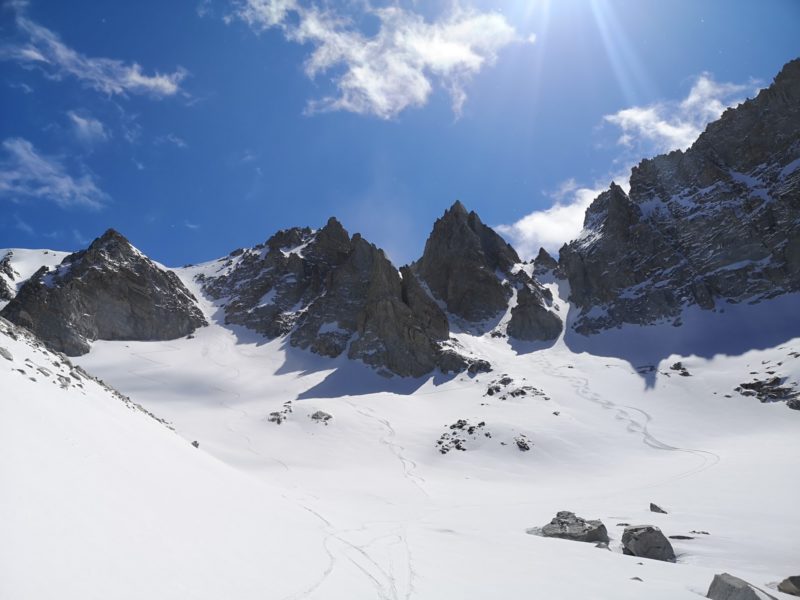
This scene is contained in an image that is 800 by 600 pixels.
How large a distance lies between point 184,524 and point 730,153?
135140 mm

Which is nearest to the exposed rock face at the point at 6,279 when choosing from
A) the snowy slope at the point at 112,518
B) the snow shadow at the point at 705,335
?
the snowy slope at the point at 112,518

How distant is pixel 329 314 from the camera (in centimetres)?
10306

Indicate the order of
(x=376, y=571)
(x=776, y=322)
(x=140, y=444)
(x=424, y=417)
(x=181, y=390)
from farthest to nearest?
(x=776, y=322), (x=181, y=390), (x=424, y=417), (x=140, y=444), (x=376, y=571)

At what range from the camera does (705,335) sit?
87062 mm

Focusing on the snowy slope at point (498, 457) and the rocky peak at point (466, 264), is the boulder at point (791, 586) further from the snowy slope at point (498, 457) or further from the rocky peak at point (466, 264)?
the rocky peak at point (466, 264)

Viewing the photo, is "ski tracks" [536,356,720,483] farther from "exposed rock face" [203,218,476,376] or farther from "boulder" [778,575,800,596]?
"boulder" [778,575,800,596]

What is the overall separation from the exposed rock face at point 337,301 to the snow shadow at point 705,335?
31.9 m

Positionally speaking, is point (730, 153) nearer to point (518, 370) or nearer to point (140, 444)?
point (518, 370)

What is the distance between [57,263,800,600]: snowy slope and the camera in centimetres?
1323

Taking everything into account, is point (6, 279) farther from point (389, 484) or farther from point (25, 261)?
point (389, 484)

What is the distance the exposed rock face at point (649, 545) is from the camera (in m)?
15.6

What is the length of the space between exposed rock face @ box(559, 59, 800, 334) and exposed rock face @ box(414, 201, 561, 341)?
1086 cm

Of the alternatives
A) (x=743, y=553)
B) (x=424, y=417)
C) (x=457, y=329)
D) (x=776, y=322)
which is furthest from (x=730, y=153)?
→ (x=743, y=553)

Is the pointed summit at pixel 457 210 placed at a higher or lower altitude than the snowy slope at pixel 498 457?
higher
